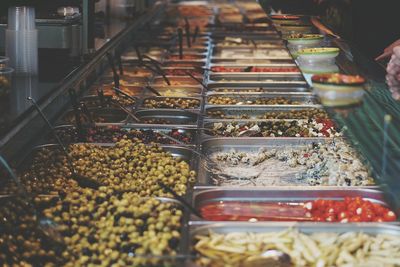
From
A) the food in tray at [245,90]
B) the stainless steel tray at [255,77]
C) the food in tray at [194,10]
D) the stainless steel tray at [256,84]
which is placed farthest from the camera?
the food in tray at [194,10]

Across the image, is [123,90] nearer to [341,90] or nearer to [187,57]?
[187,57]

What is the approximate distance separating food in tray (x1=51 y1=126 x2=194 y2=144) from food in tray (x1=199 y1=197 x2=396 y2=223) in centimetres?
107

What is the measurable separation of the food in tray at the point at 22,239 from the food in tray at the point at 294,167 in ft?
3.64

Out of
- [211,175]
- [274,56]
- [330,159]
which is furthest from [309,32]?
[274,56]

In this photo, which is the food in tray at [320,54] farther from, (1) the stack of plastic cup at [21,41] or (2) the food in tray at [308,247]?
(1) the stack of plastic cup at [21,41]

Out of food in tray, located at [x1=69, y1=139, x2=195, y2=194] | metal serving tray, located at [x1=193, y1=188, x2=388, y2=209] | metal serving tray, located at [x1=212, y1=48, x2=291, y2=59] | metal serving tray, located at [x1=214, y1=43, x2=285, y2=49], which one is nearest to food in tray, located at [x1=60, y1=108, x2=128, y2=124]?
food in tray, located at [x1=69, y1=139, x2=195, y2=194]

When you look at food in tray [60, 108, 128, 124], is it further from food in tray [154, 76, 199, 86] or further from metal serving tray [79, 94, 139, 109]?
food in tray [154, 76, 199, 86]

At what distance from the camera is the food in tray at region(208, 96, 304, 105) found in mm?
4987

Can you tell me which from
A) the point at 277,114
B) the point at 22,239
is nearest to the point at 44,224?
the point at 22,239

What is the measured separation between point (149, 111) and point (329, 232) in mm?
2297

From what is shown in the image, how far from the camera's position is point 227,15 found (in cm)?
1041

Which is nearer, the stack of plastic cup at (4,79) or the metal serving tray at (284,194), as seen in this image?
the metal serving tray at (284,194)

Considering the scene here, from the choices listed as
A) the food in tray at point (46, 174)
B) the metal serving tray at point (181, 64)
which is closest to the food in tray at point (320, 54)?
the food in tray at point (46, 174)

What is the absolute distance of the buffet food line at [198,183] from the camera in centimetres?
256
